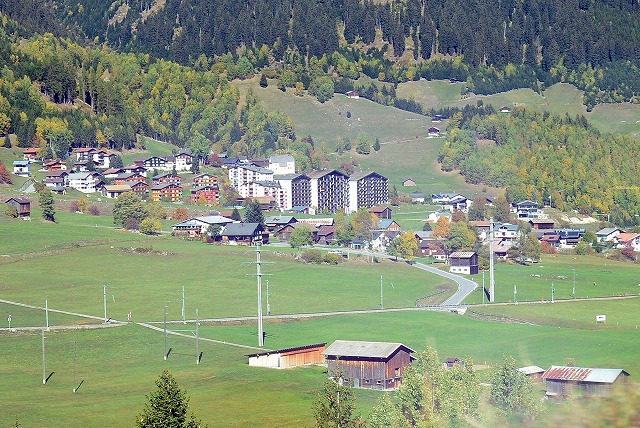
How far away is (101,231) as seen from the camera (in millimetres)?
97312

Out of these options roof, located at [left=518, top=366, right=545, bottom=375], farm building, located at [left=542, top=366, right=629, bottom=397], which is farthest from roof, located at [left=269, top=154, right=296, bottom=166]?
farm building, located at [left=542, top=366, right=629, bottom=397]

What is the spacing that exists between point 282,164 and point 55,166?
28.5 meters

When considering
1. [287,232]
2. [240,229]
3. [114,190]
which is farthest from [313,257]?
[114,190]

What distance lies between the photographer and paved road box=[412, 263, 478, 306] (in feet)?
249

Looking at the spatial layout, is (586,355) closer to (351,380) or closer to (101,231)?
(351,380)

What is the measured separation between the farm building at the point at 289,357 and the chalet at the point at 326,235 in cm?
5236

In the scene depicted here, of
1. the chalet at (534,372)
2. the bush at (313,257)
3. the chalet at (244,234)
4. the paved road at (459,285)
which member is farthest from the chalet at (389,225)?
the chalet at (534,372)

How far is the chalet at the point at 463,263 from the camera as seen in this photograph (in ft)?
307

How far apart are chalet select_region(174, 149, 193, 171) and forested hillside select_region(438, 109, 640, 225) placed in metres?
31.3

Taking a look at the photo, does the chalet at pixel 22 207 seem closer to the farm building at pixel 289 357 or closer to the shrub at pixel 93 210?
the shrub at pixel 93 210

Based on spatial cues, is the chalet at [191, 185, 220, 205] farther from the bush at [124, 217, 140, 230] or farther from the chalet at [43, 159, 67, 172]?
the bush at [124, 217, 140, 230]

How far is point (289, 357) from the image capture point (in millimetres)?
52625

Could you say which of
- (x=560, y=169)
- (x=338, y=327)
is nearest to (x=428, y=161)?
(x=560, y=169)

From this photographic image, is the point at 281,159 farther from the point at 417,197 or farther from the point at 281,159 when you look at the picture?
the point at 417,197
